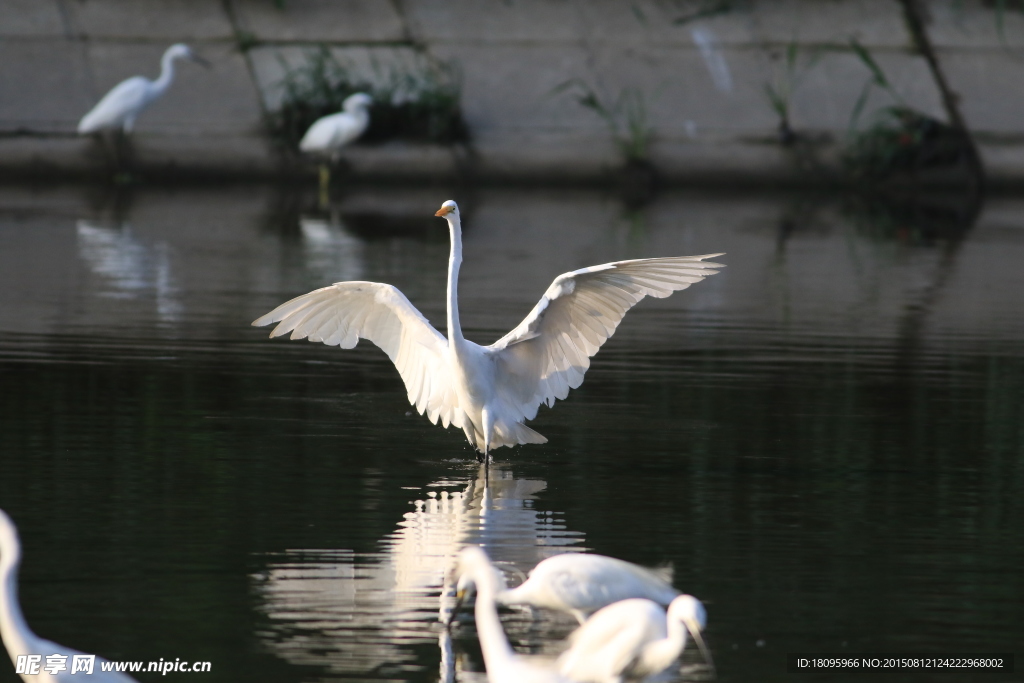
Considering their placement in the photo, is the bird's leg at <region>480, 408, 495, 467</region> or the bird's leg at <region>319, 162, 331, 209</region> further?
the bird's leg at <region>319, 162, 331, 209</region>

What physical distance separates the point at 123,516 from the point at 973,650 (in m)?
3.30

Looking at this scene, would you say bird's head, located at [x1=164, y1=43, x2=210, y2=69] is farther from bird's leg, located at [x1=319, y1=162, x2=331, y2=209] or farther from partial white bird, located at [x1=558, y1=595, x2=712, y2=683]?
partial white bird, located at [x1=558, y1=595, x2=712, y2=683]

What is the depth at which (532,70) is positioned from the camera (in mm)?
23453

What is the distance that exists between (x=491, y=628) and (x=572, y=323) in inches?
162

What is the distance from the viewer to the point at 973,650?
16.8 ft

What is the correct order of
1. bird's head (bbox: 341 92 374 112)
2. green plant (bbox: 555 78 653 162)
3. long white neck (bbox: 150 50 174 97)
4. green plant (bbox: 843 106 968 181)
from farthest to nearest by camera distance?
green plant (bbox: 843 106 968 181) → green plant (bbox: 555 78 653 162) → bird's head (bbox: 341 92 374 112) → long white neck (bbox: 150 50 174 97)

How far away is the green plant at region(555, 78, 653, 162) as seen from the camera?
2231 cm

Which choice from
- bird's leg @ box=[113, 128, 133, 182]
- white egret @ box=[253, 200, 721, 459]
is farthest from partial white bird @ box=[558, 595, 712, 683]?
bird's leg @ box=[113, 128, 133, 182]

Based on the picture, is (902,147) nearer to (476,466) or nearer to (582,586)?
(476,466)

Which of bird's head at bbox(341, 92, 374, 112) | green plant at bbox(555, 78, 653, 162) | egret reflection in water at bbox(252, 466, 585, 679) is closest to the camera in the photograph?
egret reflection in water at bbox(252, 466, 585, 679)

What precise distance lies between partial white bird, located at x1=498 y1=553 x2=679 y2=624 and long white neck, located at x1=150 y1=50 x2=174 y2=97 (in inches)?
672

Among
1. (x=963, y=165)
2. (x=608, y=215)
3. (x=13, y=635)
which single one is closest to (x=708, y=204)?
(x=608, y=215)

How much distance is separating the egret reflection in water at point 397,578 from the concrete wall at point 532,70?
15.4 meters

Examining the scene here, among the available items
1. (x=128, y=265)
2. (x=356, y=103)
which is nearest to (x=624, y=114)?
(x=356, y=103)
